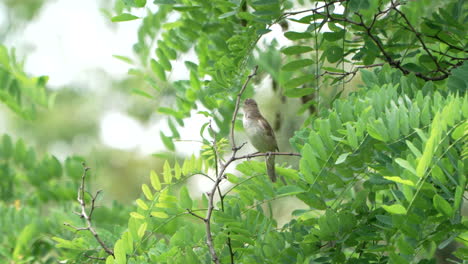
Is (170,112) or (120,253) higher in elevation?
(170,112)

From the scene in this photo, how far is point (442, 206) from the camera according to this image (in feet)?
3.57

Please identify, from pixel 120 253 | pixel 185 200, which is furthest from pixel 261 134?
pixel 120 253

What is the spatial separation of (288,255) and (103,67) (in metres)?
7.11

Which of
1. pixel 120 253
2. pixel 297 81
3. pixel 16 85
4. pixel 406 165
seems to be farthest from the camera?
pixel 16 85

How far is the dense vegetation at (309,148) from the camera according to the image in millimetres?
1168

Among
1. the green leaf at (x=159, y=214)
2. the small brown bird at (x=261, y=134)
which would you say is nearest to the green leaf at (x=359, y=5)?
the green leaf at (x=159, y=214)

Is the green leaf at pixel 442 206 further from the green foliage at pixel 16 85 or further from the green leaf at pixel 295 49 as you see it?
the green foliage at pixel 16 85

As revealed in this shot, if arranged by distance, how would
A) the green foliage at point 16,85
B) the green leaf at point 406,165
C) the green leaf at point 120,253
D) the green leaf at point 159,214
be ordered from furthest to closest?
1. the green foliage at point 16,85
2. the green leaf at point 159,214
3. the green leaf at point 120,253
4. the green leaf at point 406,165

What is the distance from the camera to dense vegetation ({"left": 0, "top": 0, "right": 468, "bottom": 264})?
3.83ft

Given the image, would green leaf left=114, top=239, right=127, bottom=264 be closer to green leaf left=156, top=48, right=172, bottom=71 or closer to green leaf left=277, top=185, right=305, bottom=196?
green leaf left=277, top=185, right=305, bottom=196

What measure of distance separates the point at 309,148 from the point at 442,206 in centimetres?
31

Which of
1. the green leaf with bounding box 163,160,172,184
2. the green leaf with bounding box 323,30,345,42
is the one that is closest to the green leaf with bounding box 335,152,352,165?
the green leaf with bounding box 163,160,172,184

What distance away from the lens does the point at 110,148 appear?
704cm

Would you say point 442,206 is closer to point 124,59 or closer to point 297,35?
point 297,35
